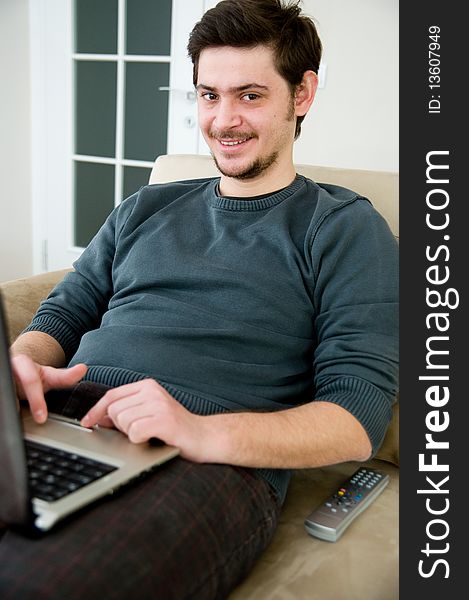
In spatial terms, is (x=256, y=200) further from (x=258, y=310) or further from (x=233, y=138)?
(x=258, y=310)

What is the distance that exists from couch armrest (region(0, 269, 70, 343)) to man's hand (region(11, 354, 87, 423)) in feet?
1.19

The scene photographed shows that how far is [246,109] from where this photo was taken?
4.40 feet

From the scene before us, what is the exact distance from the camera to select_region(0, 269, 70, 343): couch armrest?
1.42 meters

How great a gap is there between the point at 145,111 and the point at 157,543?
2.65 m

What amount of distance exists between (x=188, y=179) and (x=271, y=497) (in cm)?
80

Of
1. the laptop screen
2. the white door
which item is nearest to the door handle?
the white door

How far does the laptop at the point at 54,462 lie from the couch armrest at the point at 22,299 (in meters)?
0.42

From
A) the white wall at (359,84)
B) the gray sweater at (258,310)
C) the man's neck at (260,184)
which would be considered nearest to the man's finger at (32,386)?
the gray sweater at (258,310)

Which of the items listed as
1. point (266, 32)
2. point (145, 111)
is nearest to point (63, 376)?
point (266, 32)

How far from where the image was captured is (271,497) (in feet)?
3.34

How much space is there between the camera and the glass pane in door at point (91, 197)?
338 cm

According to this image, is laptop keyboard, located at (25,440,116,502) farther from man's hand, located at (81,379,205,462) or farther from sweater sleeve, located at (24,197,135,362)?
sweater sleeve, located at (24,197,135,362)

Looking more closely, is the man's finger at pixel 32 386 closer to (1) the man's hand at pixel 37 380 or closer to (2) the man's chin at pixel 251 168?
(1) the man's hand at pixel 37 380

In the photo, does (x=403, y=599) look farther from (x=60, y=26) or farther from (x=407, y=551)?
(x=60, y=26)
